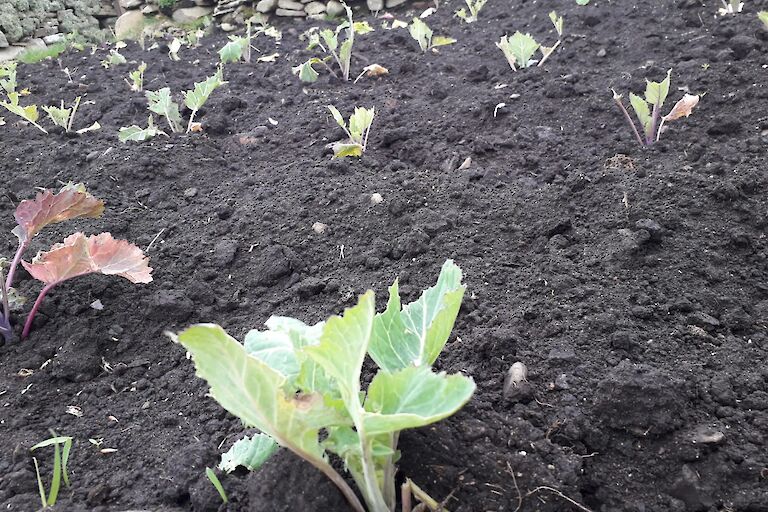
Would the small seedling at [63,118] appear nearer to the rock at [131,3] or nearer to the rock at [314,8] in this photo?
the rock at [314,8]

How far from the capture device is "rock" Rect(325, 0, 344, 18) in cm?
682

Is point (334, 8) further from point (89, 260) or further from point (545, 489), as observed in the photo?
point (545, 489)

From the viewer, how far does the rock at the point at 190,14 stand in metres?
8.27

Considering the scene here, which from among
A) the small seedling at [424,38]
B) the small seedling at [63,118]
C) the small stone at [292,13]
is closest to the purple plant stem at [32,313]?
the small seedling at [63,118]

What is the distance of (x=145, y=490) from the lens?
1.24 m

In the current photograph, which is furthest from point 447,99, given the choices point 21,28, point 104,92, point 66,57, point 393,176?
point 21,28

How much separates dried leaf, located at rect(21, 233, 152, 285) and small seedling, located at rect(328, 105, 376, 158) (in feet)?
3.40

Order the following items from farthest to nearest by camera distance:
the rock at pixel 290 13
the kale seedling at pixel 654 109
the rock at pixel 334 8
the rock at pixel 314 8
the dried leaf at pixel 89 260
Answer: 1. the rock at pixel 290 13
2. the rock at pixel 314 8
3. the rock at pixel 334 8
4. the kale seedling at pixel 654 109
5. the dried leaf at pixel 89 260

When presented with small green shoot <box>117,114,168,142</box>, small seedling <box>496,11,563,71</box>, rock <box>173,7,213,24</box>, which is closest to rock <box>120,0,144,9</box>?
rock <box>173,7,213,24</box>

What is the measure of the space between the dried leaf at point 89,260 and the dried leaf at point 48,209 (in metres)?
0.12

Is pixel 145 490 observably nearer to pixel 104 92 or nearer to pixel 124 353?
pixel 124 353

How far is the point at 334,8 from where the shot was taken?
6902mm

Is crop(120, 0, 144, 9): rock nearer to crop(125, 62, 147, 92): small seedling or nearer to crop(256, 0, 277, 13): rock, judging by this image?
crop(256, 0, 277, 13): rock

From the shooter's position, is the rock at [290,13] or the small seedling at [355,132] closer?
the small seedling at [355,132]
